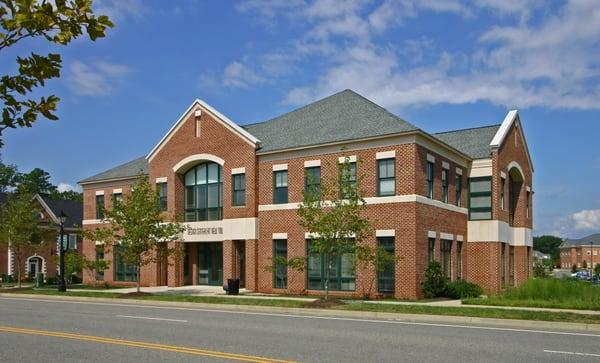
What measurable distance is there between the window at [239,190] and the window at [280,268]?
9.75 ft

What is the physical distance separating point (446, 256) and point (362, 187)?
6.23 meters

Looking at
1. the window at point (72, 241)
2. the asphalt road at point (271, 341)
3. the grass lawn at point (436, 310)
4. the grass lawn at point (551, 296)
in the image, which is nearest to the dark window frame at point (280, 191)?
the grass lawn at point (436, 310)

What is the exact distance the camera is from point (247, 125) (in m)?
39.2

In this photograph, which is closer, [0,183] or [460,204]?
[460,204]

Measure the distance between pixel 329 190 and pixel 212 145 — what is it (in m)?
11.7

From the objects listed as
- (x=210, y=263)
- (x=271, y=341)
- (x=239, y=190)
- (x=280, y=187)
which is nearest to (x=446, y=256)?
(x=280, y=187)

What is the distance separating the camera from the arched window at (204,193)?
3544cm

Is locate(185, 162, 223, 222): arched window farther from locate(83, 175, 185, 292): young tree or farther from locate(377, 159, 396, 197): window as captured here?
locate(377, 159, 396, 197): window

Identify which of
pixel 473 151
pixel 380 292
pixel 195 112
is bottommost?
pixel 380 292

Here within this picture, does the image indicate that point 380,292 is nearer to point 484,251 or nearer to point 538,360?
point 484,251

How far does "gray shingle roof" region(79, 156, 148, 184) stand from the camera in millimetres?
41344

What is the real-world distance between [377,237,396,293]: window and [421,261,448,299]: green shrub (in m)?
1.33

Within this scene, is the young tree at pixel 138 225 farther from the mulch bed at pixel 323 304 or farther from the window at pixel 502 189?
the window at pixel 502 189

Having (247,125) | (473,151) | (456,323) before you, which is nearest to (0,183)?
(247,125)
